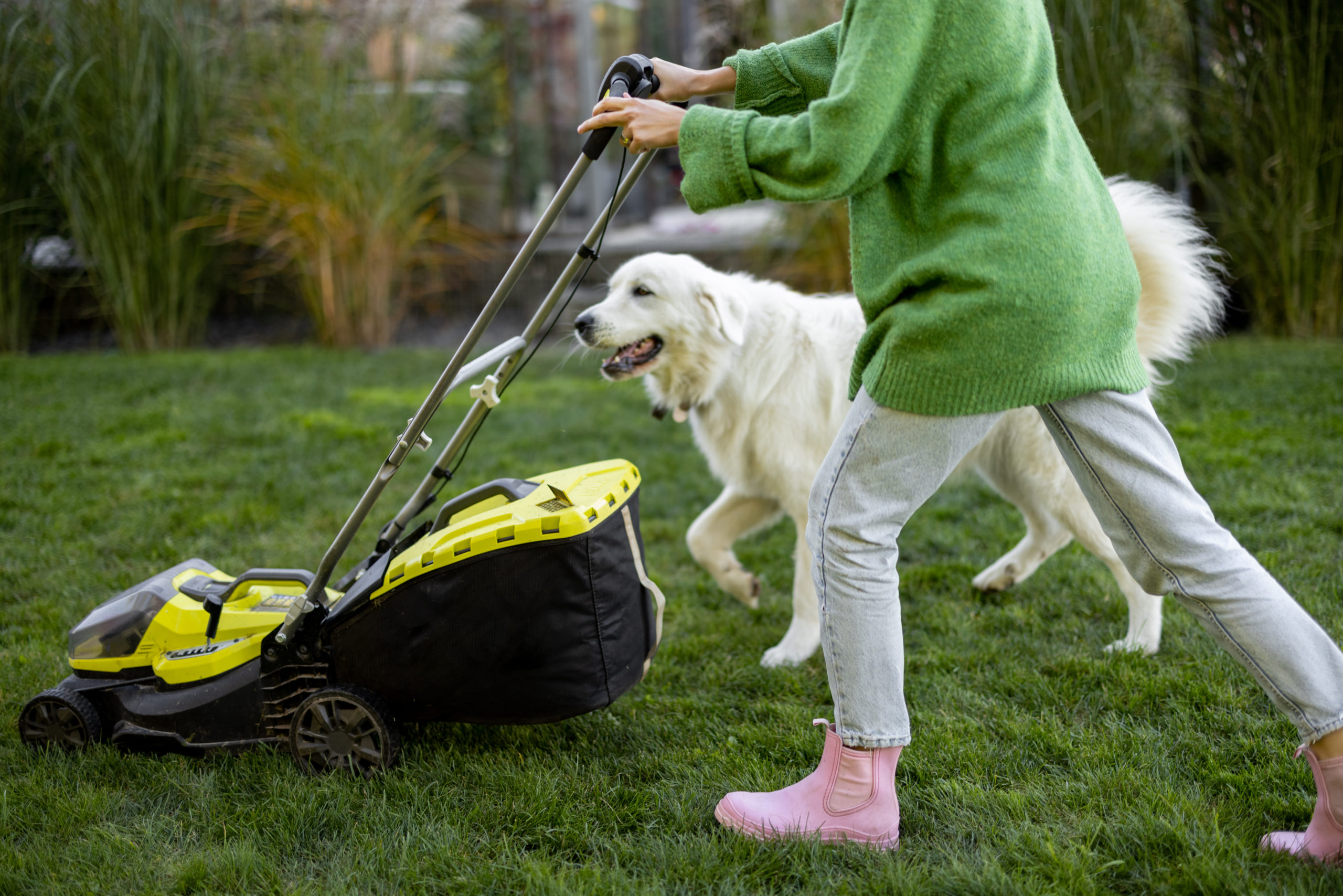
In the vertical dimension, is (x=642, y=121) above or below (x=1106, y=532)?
above

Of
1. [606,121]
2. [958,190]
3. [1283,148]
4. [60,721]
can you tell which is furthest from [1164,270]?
[1283,148]

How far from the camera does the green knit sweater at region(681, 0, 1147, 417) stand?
5.23 ft

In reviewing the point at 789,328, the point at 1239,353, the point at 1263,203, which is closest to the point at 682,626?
the point at 789,328

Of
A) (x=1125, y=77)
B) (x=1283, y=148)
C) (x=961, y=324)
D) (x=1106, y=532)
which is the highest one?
(x=1125, y=77)

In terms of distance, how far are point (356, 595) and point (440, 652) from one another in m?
0.25

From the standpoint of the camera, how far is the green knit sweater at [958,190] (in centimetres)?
159

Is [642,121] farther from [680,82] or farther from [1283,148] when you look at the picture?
[1283,148]

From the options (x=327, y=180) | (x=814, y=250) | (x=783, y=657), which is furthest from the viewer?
(x=327, y=180)

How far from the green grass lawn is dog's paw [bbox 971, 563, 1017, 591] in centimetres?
Result: 6

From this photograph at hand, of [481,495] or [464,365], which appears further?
[481,495]

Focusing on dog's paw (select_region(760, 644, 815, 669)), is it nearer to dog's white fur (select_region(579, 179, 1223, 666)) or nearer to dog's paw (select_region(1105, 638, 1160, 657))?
dog's white fur (select_region(579, 179, 1223, 666))

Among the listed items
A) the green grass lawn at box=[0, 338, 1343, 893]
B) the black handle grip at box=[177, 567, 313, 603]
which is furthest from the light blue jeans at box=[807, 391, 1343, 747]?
the black handle grip at box=[177, 567, 313, 603]

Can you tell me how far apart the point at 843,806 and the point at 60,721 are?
1.84 metres

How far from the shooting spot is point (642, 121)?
1812mm
